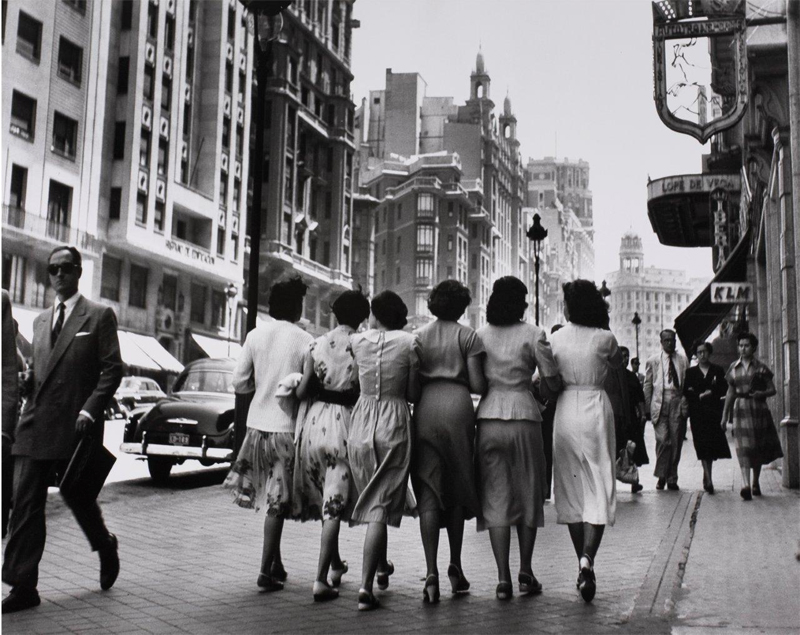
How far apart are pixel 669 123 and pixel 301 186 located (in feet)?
157

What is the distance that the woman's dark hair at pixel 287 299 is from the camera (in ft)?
19.9

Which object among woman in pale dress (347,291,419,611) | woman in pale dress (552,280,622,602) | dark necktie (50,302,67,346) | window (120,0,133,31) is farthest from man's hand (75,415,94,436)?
window (120,0,133,31)

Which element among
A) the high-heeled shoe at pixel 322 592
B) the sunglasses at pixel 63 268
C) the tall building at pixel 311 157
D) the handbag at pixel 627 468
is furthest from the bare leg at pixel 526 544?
the tall building at pixel 311 157

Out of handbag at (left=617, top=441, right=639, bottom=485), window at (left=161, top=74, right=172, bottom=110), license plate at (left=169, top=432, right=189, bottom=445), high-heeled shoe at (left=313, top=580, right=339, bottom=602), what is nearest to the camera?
high-heeled shoe at (left=313, top=580, right=339, bottom=602)

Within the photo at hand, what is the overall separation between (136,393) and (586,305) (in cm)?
2311

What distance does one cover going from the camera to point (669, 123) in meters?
11.6

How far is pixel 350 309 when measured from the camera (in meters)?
5.93

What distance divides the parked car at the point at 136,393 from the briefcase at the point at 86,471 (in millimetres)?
21223

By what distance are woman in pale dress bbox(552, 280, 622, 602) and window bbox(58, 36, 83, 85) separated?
1211 inches

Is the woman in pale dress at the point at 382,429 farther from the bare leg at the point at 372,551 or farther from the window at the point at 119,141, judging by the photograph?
the window at the point at 119,141

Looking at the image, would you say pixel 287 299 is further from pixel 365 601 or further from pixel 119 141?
pixel 119 141

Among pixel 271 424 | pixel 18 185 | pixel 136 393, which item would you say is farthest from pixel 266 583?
pixel 18 185

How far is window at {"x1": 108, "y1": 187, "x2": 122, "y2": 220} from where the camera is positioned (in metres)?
37.2

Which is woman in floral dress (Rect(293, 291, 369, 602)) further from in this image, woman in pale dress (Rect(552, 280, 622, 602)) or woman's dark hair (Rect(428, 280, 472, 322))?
woman in pale dress (Rect(552, 280, 622, 602))
